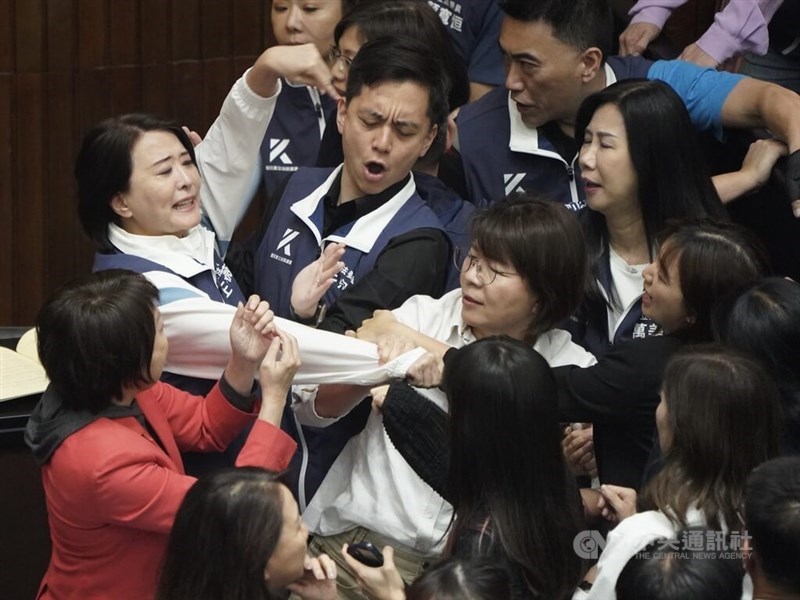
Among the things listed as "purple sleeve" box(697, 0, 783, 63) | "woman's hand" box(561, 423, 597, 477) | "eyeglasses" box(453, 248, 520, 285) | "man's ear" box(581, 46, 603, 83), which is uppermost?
"purple sleeve" box(697, 0, 783, 63)

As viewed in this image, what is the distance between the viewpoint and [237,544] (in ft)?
7.02

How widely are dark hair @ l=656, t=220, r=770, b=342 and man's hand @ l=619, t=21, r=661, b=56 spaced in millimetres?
1291

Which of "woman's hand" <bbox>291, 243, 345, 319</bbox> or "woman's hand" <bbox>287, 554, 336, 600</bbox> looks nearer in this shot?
"woman's hand" <bbox>287, 554, 336, 600</bbox>

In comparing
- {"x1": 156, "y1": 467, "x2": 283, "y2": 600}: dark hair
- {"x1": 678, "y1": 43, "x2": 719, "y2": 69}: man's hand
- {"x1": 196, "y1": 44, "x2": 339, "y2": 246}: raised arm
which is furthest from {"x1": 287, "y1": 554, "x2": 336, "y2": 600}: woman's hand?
{"x1": 678, "y1": 43, "x2": 719, "y2": 69}: man's hand

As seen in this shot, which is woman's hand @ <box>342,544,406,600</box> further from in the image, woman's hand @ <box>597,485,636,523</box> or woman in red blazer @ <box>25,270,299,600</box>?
woman's hand @ <box>597,485,636,523</box>

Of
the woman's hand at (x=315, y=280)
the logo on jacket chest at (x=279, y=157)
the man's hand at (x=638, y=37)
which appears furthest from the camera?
the man's hand at (x=638, y=37)

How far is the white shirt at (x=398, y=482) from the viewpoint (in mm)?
2645

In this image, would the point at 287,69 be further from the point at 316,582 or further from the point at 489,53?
the point at 316,582

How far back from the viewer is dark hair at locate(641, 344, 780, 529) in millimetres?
2359

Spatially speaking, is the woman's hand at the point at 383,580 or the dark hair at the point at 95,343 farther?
the dark hair at the point at 95,343

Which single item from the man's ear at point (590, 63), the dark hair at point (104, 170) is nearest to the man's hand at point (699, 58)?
the man's ear at point (590, 63)

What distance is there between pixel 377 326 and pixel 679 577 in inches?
35.7

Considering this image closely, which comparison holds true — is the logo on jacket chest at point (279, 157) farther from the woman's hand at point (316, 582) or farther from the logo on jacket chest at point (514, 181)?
the woman's hand at point (316, 582)

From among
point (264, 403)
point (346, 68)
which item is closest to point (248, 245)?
point (346, 68)
